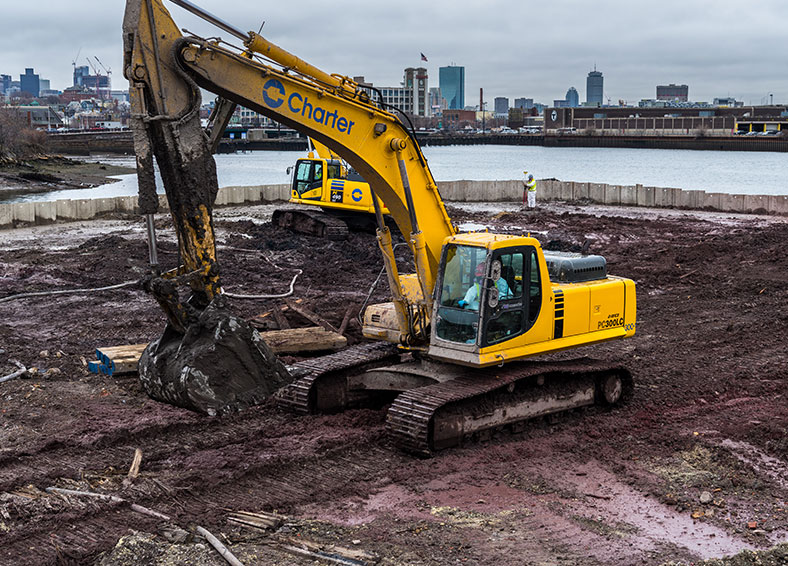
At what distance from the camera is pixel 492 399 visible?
10094mm

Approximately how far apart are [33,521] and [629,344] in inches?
396

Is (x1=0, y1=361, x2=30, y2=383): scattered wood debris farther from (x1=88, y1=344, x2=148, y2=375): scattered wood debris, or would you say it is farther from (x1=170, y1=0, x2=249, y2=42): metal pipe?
(x1=170, y1=0, x2=249, y2=42): metal pipe

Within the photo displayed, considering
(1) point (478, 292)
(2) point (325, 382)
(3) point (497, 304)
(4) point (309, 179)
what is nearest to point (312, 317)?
(2) point (325, 382)

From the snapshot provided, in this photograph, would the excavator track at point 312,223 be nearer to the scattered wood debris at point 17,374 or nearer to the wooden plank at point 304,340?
the wooden plank at point 304,340

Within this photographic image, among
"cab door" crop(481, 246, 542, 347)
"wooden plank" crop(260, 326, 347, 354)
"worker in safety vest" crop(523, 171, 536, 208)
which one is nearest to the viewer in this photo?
"cab door" crop(481, 246, 542, 347)

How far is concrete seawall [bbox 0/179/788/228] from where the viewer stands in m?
29.9

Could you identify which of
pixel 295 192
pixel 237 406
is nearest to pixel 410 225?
pixel 237 406

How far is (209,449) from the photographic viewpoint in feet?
32.1

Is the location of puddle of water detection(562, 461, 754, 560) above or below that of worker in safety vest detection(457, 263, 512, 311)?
below

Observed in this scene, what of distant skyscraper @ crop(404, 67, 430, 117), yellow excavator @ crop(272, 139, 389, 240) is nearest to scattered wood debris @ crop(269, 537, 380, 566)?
yellow excavator @ crop(272, 139, 389, 240)

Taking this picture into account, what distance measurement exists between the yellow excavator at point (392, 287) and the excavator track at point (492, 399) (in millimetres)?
21

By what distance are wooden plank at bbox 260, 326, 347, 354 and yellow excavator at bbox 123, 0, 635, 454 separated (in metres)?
2.66

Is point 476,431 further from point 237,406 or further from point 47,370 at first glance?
point 47,370

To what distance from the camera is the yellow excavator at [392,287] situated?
892cm
